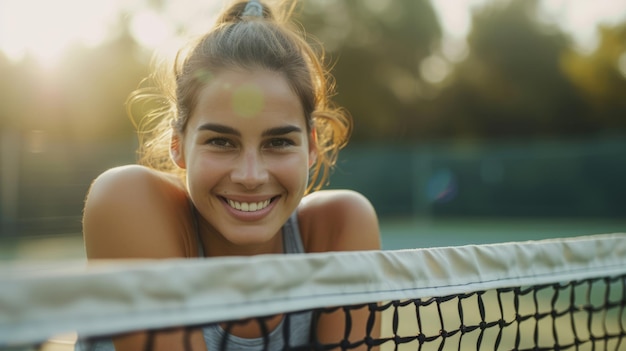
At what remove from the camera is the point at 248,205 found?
6.35ft

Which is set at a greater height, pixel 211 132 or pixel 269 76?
pixel 269 76

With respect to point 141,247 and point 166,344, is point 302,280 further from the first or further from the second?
point 141,247

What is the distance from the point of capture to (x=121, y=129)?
2108 centimetres

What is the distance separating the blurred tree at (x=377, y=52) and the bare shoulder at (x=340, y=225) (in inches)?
902

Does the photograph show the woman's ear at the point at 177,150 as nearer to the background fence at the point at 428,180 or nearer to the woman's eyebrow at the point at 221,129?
the woman's eyebrow at the point at 221,129

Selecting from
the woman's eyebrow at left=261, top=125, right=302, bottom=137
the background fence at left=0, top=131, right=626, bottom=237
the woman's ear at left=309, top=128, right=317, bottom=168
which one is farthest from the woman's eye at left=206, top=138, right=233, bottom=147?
the background fence at left=0, top=131, right=626, bottom=237

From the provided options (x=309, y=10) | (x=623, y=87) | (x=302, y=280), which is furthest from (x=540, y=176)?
(x=309, y=10)

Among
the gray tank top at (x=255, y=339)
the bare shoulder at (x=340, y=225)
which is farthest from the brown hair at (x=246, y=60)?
the gray tank top at (x=255, y=339)

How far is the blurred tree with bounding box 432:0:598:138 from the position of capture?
24.7m

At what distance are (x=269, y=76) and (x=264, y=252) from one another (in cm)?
58

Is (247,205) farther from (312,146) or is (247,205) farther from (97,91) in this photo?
(97,91)

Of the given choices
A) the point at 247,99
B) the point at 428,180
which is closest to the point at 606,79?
the point at 428,180

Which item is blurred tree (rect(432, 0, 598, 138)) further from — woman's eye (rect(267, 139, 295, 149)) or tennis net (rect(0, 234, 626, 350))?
tennis net (rect(0, 234, 626, 350))

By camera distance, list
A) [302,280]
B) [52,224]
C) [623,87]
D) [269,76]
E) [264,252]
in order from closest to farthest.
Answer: [302,280] → [269,76] → [264,252] → [52,224] → [623,87]
